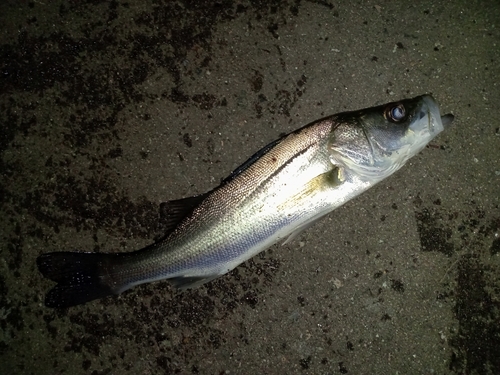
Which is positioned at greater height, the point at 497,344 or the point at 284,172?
the point at 284,172

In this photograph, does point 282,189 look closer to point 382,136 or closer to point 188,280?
point 382,136

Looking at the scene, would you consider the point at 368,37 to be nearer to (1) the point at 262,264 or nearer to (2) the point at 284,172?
(2) the point at 284,172

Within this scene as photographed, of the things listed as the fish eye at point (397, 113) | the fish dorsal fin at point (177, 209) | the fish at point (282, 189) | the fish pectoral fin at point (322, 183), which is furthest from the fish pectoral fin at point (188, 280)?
the fish eye at point (397, 113)

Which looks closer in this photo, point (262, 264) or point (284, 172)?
point (284, 172)

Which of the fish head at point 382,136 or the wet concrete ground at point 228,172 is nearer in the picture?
the fish head at point 382,136

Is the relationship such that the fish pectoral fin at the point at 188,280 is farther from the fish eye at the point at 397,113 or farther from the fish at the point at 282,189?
the fish eye at the point at 397,113

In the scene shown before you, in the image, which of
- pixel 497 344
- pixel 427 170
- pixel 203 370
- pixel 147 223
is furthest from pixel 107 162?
pixel 497 344

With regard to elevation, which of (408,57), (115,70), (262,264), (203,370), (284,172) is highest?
(115,70)
